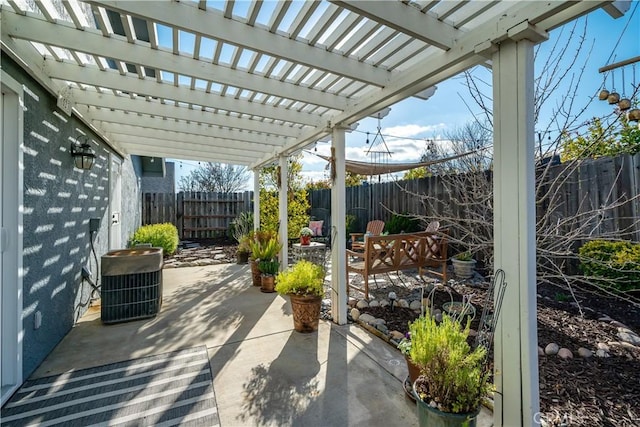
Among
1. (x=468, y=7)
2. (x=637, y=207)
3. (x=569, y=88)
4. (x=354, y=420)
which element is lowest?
(x=354, y=420)

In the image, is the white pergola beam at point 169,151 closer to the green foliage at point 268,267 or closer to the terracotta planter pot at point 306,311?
the green foliage at point 268,267

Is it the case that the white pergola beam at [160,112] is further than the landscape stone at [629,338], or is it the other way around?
the white pergola beam at [160,112]

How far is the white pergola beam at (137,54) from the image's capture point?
1.90 m

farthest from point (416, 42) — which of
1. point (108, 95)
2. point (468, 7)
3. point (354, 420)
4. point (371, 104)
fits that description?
point (108, 95)

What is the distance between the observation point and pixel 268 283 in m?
4.44

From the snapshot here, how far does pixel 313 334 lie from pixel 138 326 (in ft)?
6.24

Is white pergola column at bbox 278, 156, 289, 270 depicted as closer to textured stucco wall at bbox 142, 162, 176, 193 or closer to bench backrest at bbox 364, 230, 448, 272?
bench backrest at bbox 364, 230, 448, 272

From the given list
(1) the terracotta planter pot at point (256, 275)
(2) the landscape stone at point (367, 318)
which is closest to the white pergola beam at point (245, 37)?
(2) the landscape stone at point (367, 318)

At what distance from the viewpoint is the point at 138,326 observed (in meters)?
3.20

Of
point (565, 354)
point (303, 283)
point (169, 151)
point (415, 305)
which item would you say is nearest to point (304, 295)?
point (303, 283)

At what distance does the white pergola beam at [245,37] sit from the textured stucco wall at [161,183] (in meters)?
11.5

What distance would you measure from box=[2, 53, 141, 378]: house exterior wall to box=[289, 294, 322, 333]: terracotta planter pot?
6.85 ft

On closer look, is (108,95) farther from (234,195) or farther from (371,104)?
(234,195)

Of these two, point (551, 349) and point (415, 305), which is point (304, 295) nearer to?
point (415, 305)
